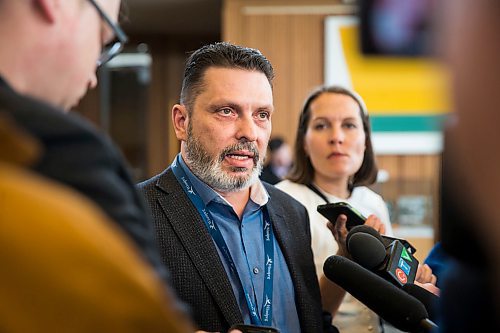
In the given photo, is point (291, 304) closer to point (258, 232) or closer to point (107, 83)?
point (258, 232)

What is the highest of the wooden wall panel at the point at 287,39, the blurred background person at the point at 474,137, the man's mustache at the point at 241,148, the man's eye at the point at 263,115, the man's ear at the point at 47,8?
the man's ear at the point at 47,8

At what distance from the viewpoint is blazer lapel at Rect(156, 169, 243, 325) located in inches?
68.3

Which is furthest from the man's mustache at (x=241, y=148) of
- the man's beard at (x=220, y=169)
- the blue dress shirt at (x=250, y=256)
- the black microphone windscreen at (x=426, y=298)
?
the black microphone windscreen at (x=426, y=298)

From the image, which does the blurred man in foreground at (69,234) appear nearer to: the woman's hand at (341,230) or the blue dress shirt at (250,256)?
the blue dress shirt at (250,256)

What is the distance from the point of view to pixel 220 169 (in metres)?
1.97

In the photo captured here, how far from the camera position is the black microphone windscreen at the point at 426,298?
58.1 inches

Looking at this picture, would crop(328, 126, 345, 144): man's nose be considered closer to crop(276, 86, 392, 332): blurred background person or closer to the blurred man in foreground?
crop(276, 86, 392, 332): blurred background person

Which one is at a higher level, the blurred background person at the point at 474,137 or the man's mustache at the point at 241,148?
the blurred background person at the point at 474,137

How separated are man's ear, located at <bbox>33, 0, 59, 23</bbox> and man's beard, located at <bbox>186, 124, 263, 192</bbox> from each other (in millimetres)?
1152

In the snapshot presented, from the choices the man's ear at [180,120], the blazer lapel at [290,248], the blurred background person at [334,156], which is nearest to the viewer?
the blazer lapel at [290,248]

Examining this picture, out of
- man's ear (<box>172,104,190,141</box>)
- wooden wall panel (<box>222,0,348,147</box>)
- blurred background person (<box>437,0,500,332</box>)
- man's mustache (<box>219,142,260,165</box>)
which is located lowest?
wooden wall panel (<box>222,0,348,147</box>)

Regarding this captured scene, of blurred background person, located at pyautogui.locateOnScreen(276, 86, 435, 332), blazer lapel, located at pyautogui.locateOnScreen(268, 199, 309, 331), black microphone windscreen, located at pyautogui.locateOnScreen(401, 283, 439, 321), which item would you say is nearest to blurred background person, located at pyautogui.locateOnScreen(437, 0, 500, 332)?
black microphone windscreen, located at pyautogui.locateOnScreen(401, 283, 439, 321)

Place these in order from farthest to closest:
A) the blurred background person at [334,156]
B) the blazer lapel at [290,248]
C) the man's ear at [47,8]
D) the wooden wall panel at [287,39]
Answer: the wooden wall panel at [287,39] → the blurred background person at [334,156] → the blazer lapel at [290,248] → the man's ear at [47,8]

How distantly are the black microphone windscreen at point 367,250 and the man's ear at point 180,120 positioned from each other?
71cm
